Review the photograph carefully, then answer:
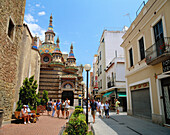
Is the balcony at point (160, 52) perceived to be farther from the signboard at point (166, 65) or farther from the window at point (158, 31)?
the window at point (158, 31)

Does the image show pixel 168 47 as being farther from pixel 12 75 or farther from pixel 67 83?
pixel 67 83

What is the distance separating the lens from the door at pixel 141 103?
1007cm

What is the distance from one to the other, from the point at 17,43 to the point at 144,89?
435 inches

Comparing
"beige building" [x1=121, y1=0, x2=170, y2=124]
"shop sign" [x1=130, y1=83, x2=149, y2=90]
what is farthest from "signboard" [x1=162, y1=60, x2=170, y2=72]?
"shop sign" [x1=130, y1=83, x2=149, y2=90]

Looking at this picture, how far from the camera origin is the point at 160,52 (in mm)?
7703

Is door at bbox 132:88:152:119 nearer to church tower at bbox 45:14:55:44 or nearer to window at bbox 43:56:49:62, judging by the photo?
window at bbox 43:56:49:62

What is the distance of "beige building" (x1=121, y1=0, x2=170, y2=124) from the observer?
25.8ft

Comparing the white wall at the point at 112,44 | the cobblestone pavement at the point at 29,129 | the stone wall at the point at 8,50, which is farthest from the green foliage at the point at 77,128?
the white wall at the point at 112,44

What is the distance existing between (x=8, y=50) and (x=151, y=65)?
1003 centimetres

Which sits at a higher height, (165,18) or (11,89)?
(165,18)

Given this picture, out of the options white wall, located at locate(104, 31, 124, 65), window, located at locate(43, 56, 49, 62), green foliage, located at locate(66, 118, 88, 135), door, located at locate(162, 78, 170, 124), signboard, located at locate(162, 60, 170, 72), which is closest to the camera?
green foliage, located at locate(66, 118, 88, 135)

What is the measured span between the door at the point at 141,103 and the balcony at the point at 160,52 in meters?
2.92

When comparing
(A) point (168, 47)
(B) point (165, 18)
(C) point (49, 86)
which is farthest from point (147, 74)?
(C) point (49, 86)

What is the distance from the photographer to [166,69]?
7668 mm
